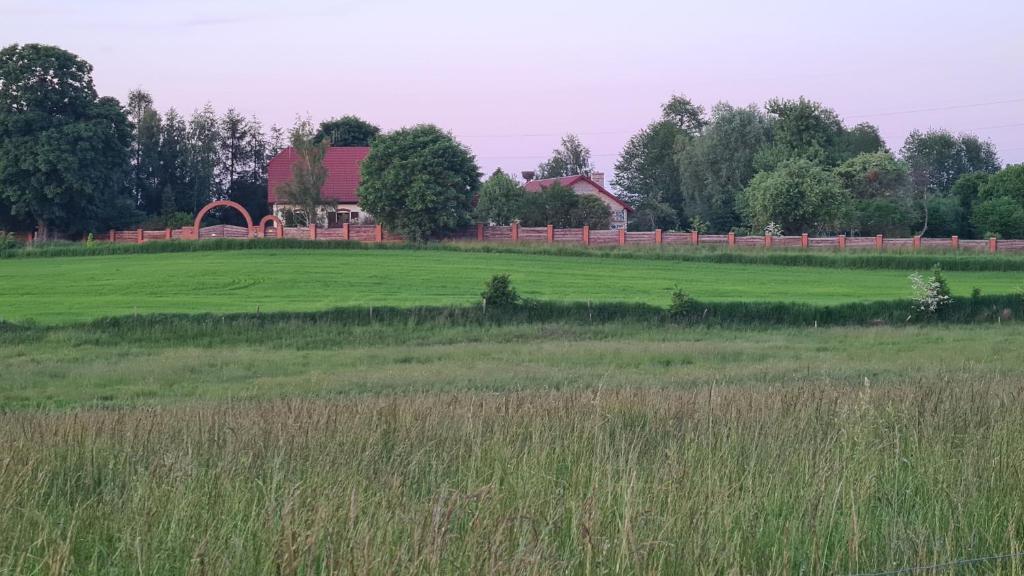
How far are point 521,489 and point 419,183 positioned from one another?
50580 mm

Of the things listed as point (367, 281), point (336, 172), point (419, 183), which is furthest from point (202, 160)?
point (367, 281)

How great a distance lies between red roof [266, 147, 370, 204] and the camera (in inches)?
2997

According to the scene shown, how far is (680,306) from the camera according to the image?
2880 centimetres

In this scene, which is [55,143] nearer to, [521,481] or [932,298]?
[932,298]

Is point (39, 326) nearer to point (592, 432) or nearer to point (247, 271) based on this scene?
point (247, 271)

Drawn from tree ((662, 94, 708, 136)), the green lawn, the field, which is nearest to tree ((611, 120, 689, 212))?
tree ((662, 94, 708, 136))

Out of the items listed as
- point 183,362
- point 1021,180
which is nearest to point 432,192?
point 183,362

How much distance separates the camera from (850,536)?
5.73m

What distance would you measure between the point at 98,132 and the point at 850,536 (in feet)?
215

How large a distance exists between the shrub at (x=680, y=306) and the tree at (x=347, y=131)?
208 feet

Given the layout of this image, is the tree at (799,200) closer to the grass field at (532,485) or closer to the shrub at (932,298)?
the shrub at (932,298)

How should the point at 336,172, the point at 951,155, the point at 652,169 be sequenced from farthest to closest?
the point at 951,155, the point at 652,169, the point at 336,172

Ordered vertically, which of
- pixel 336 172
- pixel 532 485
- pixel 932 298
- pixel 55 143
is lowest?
pixel 932 298

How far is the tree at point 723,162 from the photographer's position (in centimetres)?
8406
